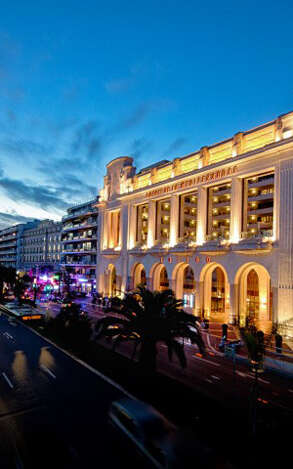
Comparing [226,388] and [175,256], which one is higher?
[175,256]

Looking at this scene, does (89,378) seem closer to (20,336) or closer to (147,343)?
(147,343)

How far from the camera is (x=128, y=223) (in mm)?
50531

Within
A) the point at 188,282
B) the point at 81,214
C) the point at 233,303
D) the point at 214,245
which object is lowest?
the point at 233,303

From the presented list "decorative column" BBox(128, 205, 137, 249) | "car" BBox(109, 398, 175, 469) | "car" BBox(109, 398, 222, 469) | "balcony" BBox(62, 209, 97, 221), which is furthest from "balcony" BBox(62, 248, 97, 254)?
"car" BBox(109, 398, 222, 469)

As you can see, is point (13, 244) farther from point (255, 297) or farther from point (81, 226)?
point (255, 297)

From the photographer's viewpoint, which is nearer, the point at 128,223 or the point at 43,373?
the point at 43,373

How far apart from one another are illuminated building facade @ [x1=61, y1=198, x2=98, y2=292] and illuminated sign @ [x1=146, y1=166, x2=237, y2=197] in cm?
2385

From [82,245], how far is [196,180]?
4010cm

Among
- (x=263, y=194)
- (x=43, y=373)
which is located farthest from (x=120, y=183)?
(x=43, y=373)

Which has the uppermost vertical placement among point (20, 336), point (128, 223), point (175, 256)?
point (128, 223)

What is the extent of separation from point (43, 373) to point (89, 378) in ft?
8.71

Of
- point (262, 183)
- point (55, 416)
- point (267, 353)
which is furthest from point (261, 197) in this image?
point (55, 416)

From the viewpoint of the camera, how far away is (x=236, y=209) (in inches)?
1357

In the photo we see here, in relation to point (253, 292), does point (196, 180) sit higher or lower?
higher
